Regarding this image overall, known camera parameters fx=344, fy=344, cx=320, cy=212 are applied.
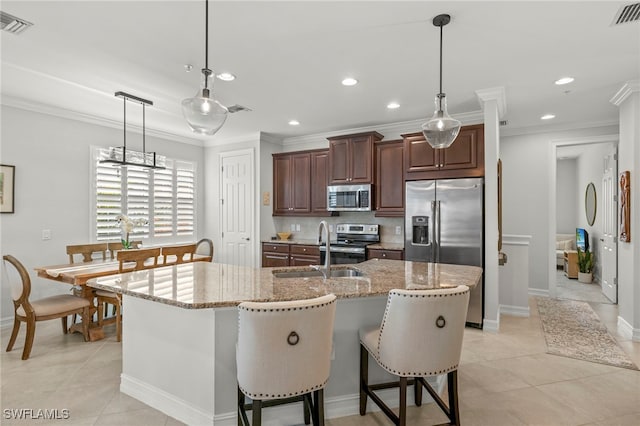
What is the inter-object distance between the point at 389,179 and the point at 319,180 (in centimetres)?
119

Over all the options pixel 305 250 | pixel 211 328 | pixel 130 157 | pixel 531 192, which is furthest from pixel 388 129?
pixel 211 328

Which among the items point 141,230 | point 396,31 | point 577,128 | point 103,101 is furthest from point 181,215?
point 577,128

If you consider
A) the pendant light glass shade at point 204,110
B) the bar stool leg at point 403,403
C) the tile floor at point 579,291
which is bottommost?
the tile floor at point 579,291

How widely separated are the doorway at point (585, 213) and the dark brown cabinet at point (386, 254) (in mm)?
2567

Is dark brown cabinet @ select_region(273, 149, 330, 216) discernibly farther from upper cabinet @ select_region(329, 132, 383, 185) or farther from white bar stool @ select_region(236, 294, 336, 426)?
white bar stool @ select_region(236, 294, 336, 426)

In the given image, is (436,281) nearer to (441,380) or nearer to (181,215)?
(441,380)

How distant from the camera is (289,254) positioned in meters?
5.46

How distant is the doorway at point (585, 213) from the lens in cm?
524

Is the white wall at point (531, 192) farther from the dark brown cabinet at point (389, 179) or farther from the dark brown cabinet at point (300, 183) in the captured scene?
the dark brown cabinet at point (300, 183)

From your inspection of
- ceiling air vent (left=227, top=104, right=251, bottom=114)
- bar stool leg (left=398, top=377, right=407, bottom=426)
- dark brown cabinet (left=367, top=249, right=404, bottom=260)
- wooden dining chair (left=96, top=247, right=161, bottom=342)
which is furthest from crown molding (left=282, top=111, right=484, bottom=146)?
bar stool leg (left=398, top=377, right=407, bottom=426)

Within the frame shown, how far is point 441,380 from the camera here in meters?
2.62

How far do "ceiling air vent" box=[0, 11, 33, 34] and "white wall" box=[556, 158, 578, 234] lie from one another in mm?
9817

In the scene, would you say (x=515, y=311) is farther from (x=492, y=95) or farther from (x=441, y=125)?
(x=441, y=125)

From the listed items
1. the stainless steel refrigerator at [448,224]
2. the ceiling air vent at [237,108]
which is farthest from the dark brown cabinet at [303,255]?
the ceiling air vent at [237,108]
